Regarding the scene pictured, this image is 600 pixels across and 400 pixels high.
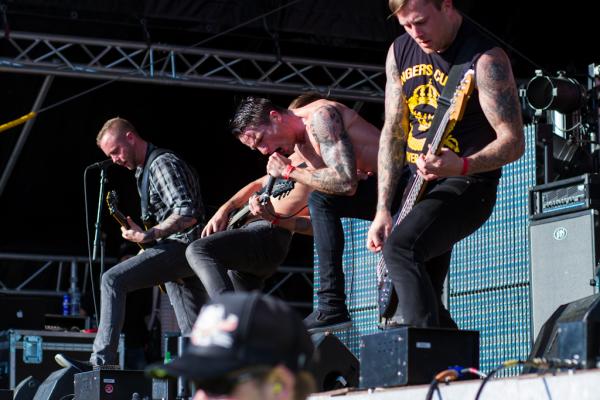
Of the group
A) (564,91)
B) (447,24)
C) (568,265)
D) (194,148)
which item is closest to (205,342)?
(447,24)

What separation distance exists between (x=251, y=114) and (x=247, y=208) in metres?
0.71

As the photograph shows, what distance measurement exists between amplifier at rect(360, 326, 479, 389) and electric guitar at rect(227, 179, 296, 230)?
180 cm

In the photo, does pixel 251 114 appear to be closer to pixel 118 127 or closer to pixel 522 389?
pixel 118 127

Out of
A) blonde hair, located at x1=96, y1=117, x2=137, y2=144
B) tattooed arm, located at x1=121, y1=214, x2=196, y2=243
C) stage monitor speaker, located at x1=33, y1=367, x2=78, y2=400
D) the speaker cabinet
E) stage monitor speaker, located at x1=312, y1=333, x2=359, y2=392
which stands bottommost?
the speaker cabinet

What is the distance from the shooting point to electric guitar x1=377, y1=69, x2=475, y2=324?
160 inches

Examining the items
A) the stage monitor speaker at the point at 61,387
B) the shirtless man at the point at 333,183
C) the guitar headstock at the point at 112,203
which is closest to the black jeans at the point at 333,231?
the shirtless man at the point at 333,183

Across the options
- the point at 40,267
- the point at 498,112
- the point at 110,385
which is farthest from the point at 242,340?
the point at 40,267

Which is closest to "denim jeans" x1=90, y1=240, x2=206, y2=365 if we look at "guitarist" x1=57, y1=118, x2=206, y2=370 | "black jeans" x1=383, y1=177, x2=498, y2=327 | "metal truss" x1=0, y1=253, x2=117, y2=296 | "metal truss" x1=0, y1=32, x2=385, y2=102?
"guitarist" x1=57, y1=118, x2=206, y2=370

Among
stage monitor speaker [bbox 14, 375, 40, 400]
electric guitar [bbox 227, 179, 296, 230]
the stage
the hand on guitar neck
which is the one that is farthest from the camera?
stage monitor speaker [bbox 14, 375, 40, 400]

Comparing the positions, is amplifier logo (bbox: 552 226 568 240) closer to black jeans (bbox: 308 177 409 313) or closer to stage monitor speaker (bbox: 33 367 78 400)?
black jeans (bbox: 308 177 409 313)

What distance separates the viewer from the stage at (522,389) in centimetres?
296

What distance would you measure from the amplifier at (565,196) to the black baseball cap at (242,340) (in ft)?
13.7

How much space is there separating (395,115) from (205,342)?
2.79m

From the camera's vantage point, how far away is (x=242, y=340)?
71.4 inches
